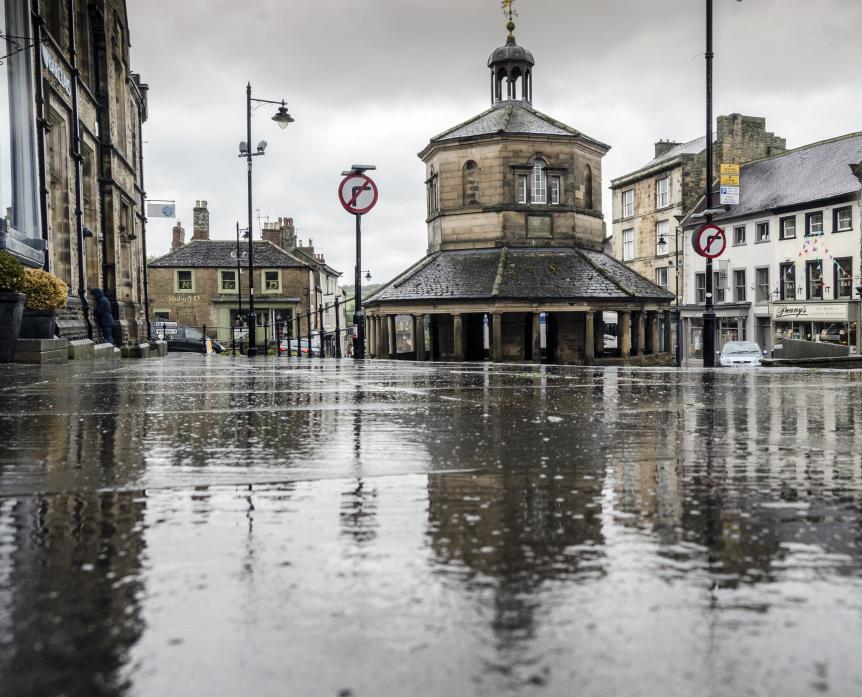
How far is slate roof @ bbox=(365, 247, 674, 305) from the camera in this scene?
105ft

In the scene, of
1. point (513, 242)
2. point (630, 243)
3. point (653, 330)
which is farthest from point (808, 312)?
point (513, 242)

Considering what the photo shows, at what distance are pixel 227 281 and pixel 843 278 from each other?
44668mm

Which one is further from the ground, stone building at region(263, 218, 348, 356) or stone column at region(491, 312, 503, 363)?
stone building at region(263, 218, 348, 356)

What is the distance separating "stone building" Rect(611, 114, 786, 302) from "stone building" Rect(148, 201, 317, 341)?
25.1 meters

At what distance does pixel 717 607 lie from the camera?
1.40m

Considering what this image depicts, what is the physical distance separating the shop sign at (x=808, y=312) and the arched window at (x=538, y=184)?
17.1 meters

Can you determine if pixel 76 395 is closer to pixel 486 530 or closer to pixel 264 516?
pixel 264 516

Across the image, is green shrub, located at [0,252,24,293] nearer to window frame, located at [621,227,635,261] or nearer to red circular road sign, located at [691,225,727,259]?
red circular road sign, located at [691,225,727,259]

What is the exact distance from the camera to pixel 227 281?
2544 inches

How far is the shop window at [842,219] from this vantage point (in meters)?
40.8

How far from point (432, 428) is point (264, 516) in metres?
2.14

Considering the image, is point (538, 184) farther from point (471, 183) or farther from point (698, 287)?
point (698, 287)

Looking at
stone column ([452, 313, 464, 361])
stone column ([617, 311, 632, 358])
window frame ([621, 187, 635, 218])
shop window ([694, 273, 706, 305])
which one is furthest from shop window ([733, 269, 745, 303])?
stone column ([452, 313, 464, 361])

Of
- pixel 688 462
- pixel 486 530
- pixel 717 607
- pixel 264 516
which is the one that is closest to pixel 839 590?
pixel 717 607
